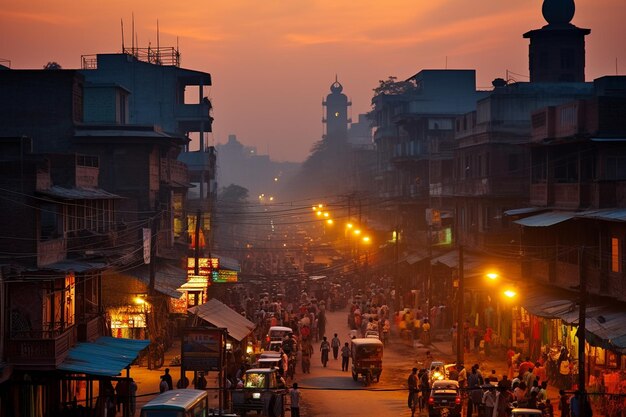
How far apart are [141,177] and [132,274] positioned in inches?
402

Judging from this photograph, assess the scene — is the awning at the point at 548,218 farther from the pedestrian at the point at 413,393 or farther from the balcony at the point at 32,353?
the balcony at the point at 32,353

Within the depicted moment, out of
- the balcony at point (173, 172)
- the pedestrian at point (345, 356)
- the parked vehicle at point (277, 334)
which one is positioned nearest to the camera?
the pedestrian at point (345, 356)

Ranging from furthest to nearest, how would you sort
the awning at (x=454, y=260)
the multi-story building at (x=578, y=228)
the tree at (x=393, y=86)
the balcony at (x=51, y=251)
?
the tree at (x=393, y=86) → the awning at (x=454, y=260) → the multi-story building at (x=578, y=228) → the balcony at (x=51, y=251)

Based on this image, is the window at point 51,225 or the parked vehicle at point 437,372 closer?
the window at point 51,225

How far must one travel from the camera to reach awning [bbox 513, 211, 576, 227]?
39812 millimetres

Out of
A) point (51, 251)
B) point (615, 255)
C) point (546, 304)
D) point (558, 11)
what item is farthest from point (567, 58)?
point (51, 251)

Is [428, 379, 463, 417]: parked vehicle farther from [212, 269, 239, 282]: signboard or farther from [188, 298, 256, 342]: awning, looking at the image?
[212, 269, 239, 282]: signboard

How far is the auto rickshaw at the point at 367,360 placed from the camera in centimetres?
4109

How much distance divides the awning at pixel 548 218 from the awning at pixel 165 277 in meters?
15.0

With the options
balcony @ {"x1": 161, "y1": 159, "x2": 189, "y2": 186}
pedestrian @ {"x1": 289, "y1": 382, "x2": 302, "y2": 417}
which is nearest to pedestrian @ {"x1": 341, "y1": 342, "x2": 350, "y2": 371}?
pedestrian @ {"x1": 289, "y1": 382, "x2": 302, "y2": 417}

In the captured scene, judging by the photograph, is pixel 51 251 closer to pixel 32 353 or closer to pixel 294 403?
pixel 32 353

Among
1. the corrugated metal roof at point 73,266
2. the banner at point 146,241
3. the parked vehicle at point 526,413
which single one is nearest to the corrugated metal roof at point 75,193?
the corrugated metal roof at point 73,266

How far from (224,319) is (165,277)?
7753mm

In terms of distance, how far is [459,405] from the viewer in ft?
108
